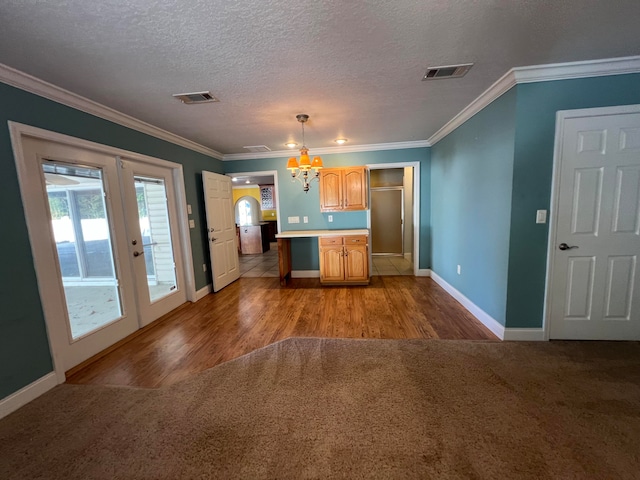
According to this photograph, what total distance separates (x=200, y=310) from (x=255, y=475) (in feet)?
8.84

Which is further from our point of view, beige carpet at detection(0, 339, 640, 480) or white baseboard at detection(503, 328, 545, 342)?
white baseboard at detection(503, 328, 545, 342)

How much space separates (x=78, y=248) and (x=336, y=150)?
3877mm

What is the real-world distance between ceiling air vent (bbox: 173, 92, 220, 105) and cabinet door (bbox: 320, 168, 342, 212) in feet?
7.77

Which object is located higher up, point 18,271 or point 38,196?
point 38,196

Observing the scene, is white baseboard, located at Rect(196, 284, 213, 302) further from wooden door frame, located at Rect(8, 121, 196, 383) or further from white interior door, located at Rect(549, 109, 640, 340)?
white interior door, located at Rect(549, 109, 640, 340)

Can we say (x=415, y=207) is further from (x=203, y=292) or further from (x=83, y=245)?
(x=83, y=245)

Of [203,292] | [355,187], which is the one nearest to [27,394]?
[203,292]

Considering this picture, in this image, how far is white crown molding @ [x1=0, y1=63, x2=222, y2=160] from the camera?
1.89 metres

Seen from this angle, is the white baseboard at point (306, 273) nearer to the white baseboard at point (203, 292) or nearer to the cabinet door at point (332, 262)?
the cabinet door at point (332, 262)

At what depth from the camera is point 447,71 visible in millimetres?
2152

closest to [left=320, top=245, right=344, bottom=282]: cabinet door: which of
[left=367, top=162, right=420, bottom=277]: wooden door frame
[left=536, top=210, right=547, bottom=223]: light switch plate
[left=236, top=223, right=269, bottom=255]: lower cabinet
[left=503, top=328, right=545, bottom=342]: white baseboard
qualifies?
[left=367, top=162, right=420, bottom=277]: wooden door frame

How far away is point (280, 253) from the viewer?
4.60 metres

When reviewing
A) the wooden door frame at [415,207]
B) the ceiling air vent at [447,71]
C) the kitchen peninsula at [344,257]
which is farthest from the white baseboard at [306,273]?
the ceiling air vent at [447,71]

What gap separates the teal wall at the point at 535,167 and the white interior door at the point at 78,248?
4.07 metres
